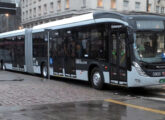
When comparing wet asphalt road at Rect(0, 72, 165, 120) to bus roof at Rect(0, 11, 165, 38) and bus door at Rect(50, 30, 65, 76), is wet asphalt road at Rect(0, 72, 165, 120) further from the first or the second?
bus door at Rect(50, 30, 65, 76)

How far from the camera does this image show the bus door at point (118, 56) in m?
11.5

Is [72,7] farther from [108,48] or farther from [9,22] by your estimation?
[108,48]

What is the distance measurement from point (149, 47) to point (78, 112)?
450cm

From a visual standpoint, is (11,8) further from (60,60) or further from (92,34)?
(92,34)

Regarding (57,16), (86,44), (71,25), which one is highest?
(57,16)

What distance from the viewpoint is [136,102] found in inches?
380

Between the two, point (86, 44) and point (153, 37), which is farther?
point (86, 44)

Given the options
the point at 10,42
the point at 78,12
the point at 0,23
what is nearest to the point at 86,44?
the point at 10,42

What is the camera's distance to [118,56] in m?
11.8

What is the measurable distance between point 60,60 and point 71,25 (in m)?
2.17

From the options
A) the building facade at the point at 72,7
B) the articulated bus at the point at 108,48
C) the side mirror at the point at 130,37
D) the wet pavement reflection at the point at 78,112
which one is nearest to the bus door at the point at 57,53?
the articulated bus at the point at 108,48

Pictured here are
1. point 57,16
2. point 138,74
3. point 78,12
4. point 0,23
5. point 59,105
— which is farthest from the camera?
point 0,23

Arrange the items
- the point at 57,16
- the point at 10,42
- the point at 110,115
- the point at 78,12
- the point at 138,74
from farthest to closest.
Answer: the point at 57,16, the point at 78,12, the point at 10,42, the point at 138,74, the point at 110,115

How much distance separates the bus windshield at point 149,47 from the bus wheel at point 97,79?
225 cm
